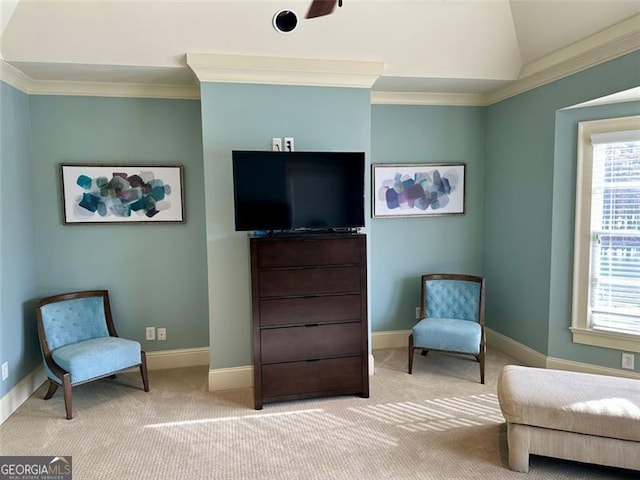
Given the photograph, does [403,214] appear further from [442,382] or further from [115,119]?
[115,119]

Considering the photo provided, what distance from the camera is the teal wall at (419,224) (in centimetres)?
402

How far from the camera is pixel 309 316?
9.74 ft

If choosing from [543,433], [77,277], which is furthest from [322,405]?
[77,277]

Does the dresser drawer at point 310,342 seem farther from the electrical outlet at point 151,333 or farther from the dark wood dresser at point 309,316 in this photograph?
the electrical outlet at point 151,333

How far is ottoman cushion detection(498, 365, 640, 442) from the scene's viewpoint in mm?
2074

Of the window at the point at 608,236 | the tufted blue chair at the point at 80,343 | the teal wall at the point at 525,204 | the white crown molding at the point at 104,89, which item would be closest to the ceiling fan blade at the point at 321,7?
the white crown molding at the point at 104,89

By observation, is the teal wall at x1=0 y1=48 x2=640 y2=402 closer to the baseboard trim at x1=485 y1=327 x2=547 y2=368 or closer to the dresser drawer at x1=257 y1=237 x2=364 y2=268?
the baseboard trim at x1=485 y1=327 x2=547 y2=368

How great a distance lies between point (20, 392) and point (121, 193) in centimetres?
171

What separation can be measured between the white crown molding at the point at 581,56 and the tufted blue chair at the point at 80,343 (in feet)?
13.1

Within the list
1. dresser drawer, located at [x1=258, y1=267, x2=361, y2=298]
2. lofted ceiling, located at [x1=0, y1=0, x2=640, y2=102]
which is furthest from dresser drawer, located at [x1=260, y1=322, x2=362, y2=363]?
lofted ceiling, located at [x1=0, y1=0, x2=640, y2=102]

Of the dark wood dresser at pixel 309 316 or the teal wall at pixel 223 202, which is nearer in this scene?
the dark wood dresser at pixel 309 316

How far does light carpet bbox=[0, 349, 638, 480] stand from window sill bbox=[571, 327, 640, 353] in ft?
2.48

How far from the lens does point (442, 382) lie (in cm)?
336

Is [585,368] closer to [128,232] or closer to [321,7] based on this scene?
[321,7]
